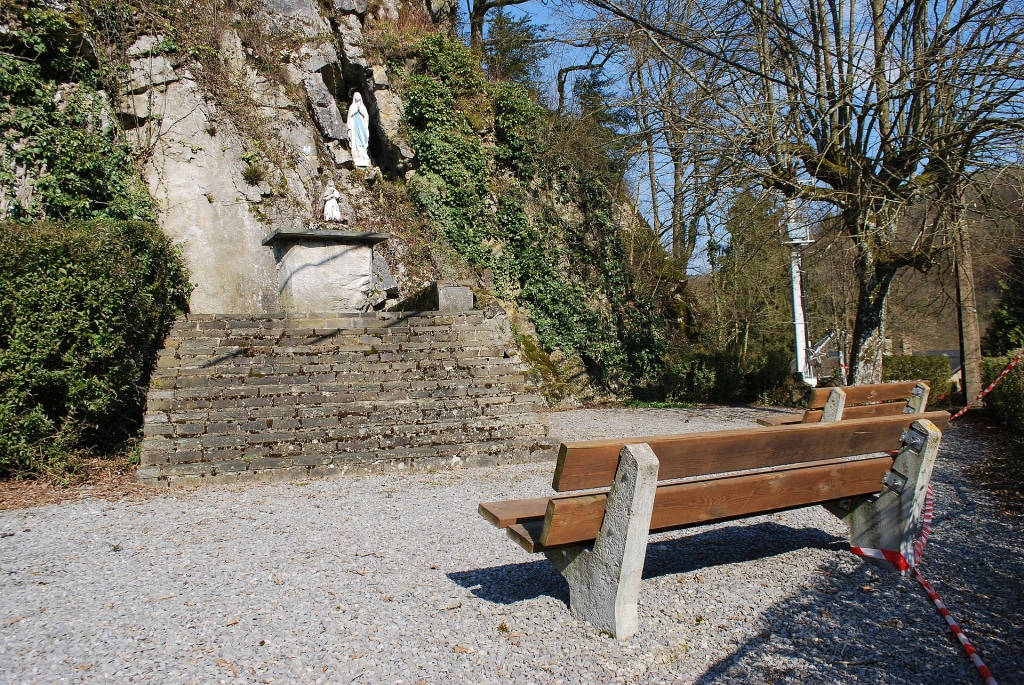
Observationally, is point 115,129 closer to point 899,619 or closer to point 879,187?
point 879,187

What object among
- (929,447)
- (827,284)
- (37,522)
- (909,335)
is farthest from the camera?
(909,335)

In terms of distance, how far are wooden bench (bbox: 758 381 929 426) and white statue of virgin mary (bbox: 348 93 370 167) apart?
12629mm

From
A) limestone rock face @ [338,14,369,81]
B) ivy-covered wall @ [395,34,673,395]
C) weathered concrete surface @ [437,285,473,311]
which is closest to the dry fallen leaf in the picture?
weathered concrete surface @ [437,285,473,311]

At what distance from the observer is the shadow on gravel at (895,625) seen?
2723 millimetres

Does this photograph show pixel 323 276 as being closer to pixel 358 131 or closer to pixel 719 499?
pixel 358 131

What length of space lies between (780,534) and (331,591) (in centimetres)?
306

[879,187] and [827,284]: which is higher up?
[879,187]

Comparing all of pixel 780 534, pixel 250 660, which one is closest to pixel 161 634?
pixel 250 660

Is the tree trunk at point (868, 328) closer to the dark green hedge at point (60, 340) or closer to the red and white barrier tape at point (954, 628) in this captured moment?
the red and white barrier tape at point (954, 628)

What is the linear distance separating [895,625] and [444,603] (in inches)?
86.4

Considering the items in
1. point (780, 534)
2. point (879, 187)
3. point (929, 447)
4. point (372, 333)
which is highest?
point (879, 187)

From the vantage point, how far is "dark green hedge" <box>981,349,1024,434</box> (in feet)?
24.3

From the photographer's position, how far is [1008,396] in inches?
313

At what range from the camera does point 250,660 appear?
283 centimetres
